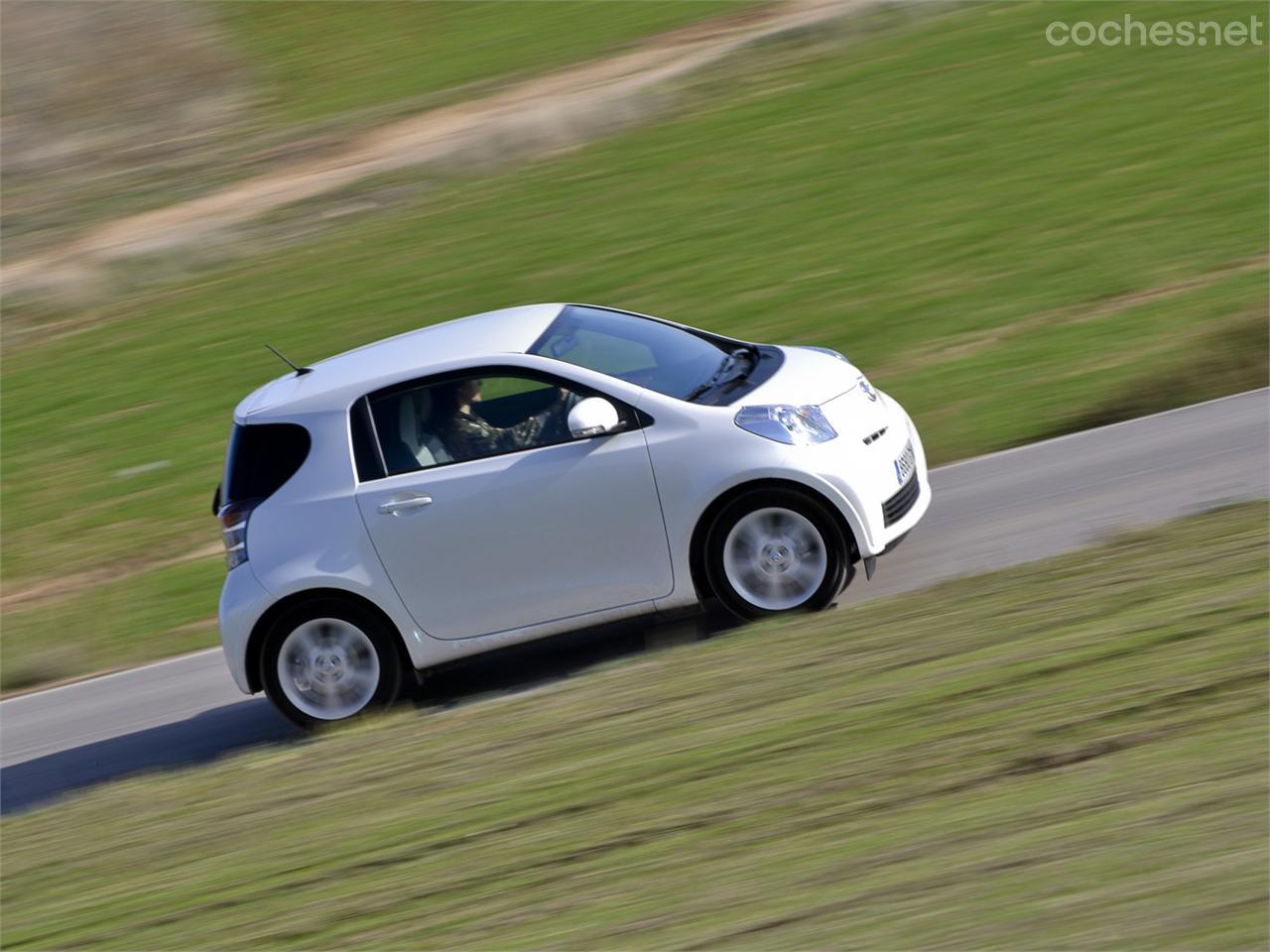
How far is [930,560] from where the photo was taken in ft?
26.8

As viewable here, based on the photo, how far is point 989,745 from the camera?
490 centimetres

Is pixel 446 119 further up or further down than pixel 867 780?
further up

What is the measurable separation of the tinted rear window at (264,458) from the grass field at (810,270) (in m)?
2.86

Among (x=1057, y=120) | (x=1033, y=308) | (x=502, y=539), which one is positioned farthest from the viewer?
(x=1057, y=120)

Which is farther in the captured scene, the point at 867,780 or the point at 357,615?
the point at 357,615

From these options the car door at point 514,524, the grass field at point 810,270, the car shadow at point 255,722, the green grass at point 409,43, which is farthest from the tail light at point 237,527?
the green grass at point 409,43

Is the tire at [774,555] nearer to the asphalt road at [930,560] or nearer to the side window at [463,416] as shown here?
the asphalt road at [930,560]

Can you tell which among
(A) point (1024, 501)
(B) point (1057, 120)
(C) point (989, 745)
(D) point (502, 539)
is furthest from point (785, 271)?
(C) point (989, 745)

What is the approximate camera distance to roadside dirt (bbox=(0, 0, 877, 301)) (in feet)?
69.0

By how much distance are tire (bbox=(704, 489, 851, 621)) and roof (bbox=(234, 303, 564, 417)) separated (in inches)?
56.0

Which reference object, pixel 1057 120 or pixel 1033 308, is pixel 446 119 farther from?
pixel 1033 308

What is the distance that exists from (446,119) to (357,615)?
16.6 meters

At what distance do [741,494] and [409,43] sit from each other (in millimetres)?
Answer: 22984

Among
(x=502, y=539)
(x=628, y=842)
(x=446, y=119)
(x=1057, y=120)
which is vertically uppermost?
(x=446, y=119)
